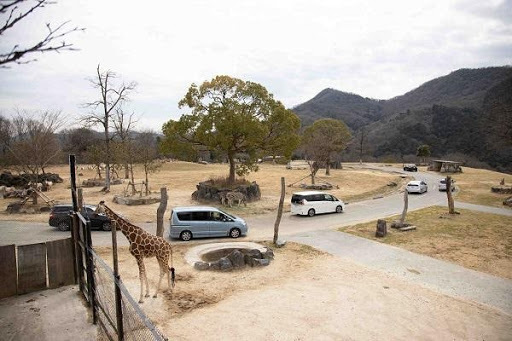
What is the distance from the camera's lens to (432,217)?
23719 millimetres

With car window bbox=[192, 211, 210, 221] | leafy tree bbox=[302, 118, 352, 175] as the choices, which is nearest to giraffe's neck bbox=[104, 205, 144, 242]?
car window bbox=[192, 211, 210, 221]

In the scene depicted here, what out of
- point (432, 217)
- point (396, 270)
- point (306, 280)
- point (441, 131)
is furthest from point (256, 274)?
point (441, 131)

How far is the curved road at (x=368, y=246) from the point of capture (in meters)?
12.2

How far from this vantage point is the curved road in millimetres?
12188

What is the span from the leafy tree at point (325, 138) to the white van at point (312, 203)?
1786 centimetres

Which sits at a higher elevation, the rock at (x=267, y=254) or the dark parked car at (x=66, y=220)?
the dark parked car at (x=66, y=220)

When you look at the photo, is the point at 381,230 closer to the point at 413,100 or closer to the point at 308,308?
the point at 308,308

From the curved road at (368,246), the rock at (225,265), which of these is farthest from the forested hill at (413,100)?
the rock at (225,265)

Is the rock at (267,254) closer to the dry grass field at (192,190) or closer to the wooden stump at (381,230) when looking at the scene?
the wooden stump at (381,230)

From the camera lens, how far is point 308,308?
10008 millimetres

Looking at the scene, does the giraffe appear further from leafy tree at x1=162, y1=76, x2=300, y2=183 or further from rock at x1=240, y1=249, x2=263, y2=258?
leafy tree at x1=162, y1=76, x2=300, y2=183

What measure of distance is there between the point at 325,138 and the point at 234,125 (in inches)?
839

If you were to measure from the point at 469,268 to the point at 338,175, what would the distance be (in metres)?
36.4

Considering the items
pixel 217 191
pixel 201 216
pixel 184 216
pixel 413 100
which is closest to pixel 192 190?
pixel 217 191
